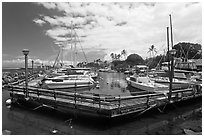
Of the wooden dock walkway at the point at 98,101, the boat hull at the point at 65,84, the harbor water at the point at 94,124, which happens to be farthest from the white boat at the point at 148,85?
the boat hull at the point at 65,84

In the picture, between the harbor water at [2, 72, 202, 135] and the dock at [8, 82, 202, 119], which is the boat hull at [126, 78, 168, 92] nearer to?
the dock at [8, 82, 202, 119]

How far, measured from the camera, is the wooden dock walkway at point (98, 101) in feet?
26.6

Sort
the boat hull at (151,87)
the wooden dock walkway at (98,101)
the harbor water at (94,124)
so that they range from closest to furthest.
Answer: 1. the harbor water at (94,124)
2. the wooden dock walkway at (98,101)
3. the boat hull at (151,87)

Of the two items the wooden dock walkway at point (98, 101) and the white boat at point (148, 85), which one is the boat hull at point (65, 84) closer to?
the white boat at point (148, 85)

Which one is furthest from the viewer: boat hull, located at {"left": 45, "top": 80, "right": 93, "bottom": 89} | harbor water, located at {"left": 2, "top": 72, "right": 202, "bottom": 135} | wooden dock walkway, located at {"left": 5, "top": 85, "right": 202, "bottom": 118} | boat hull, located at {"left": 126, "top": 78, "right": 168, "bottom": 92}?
boat hull, located at {"left": 45, "top": 80, "right": 93, "bottom": 89}

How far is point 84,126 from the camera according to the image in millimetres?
7773

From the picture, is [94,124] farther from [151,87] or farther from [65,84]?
[65,84]

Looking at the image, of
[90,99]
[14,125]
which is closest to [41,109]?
[14,125]

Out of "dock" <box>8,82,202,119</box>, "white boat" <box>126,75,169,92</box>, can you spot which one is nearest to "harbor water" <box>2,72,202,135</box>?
"dock" <box>8,82,202,119</box>

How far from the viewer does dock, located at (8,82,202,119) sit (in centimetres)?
809

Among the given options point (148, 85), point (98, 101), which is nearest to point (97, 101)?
point (98, 101)

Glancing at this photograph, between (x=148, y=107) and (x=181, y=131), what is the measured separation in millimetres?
2247

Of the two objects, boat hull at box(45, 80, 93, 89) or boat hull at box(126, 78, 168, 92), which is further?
boat hull at box(45, 80, 93, 89)

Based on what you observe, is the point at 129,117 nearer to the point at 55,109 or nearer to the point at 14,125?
the point at 55,109
